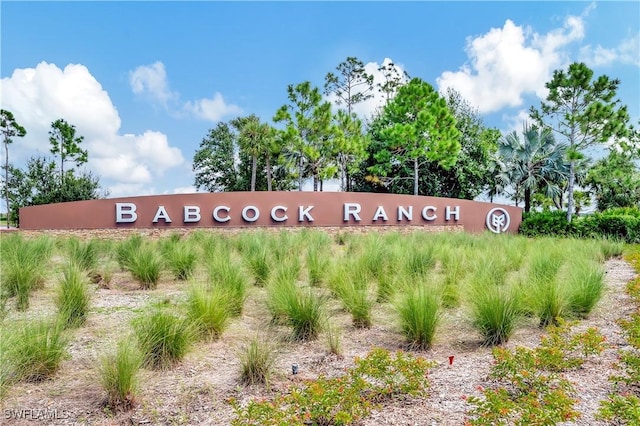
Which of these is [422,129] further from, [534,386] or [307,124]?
[534,386]

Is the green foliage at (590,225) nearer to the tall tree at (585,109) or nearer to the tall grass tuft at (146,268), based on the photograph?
the tall tree at (585,109)

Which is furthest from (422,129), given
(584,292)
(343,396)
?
(343,396)

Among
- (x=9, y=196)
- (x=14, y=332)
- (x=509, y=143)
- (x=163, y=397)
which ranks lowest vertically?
(x=163, y=397)

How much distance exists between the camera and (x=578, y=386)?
2.97 meters

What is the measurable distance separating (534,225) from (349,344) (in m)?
18.4

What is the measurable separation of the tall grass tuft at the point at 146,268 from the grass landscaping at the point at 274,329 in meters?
0.02

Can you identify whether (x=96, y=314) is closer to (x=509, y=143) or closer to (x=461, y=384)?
(x=461, y=384)

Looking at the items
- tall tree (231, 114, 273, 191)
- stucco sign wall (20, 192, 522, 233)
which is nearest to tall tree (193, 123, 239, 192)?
tall tree (231, 114, 273, 191)

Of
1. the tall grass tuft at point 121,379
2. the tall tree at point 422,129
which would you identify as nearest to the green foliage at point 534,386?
the tall grass tuft at point 121,379

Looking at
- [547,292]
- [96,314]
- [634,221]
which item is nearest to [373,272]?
[547,292]

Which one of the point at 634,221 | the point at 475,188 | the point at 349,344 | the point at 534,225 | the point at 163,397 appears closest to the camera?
the point at 163,397

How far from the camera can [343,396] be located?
2541mm

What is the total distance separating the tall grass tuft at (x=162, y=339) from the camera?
3.27 meters

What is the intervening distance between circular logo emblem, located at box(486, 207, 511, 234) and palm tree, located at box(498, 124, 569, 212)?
5.71m
